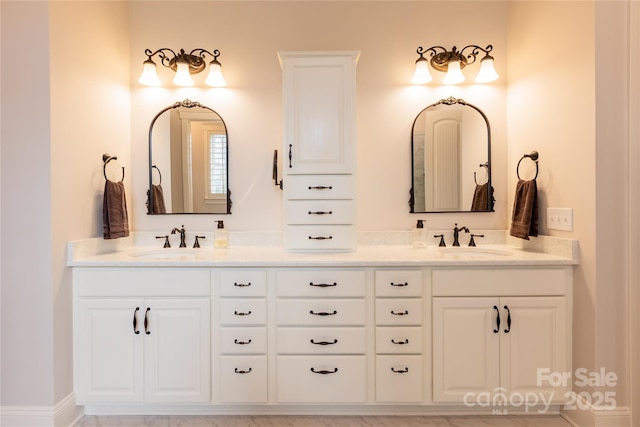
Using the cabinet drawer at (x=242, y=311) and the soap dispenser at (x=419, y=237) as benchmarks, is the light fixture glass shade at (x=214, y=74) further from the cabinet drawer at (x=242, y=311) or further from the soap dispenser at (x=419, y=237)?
the soap dispenser at (x=419, y=237)

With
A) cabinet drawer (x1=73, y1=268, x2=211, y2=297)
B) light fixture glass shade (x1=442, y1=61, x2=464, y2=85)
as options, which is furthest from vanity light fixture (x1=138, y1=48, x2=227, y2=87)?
light fixture glass shade (x1=442, y1=61, x2=464, y2=85)

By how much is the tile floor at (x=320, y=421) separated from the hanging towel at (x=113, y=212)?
104 cm

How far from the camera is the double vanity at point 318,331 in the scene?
1.87 metres

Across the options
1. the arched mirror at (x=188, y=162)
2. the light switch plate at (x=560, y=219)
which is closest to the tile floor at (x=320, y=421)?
the light switch plate at (x=560, y=219)

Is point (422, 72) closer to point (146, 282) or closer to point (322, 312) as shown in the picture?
point (322, 312)

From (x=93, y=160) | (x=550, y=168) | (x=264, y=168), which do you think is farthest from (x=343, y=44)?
(x=93, y=160)

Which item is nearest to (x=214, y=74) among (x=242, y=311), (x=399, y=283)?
(x=242, y=311)

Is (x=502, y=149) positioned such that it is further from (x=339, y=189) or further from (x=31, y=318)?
(x=31, y=318)

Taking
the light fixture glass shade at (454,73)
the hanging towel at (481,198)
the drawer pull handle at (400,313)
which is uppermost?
the light fixture glass shade at (454,73)

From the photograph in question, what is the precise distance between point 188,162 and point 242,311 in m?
1.20

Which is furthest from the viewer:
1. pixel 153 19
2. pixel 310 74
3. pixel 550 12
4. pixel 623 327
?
pixel 153 19

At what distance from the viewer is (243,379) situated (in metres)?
1.88

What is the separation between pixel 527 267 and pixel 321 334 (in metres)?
1.16

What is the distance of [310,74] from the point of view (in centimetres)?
215
